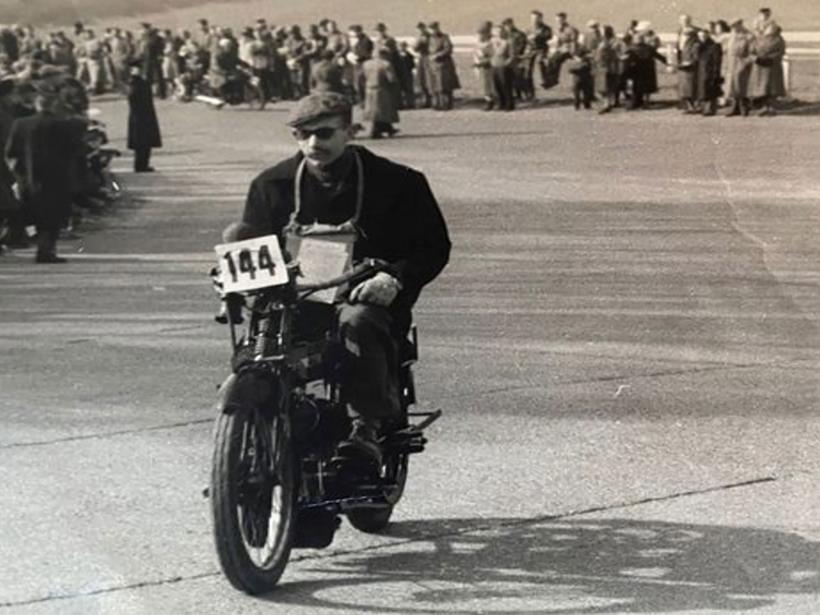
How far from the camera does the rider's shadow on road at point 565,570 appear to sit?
6.38 m

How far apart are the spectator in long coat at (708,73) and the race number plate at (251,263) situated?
2655cm

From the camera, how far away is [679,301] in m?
14.8

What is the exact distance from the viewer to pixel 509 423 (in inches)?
384

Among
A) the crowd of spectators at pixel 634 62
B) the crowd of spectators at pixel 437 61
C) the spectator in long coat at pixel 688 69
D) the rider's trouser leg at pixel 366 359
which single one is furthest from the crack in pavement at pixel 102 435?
the spectator in long coat at pixel 688 69

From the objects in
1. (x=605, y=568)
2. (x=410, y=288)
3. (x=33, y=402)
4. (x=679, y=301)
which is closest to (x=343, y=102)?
(x=410, y=288)

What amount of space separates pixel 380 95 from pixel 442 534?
2887 cm

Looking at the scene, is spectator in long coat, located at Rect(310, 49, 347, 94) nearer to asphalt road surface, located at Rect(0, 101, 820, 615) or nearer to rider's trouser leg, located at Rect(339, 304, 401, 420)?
asphalt road surface, located at Rect(0, 101, 820, 615)

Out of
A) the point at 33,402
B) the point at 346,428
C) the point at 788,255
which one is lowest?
the point at 788,255

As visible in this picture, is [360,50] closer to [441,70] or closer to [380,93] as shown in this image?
[380,93]

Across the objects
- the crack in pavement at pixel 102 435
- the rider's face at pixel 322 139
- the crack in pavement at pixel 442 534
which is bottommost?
the crack in pavement at pixel 102 435

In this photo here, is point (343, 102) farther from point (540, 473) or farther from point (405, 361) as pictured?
point (540, 473)

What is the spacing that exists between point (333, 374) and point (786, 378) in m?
4.80

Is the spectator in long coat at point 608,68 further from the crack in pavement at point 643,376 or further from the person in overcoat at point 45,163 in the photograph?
the crack in pavement at point 643,376

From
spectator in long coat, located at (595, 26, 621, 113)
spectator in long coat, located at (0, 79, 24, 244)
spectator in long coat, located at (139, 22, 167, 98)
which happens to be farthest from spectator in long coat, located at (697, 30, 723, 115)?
spectator in long coat, located at (0, 79, 24, 244)
